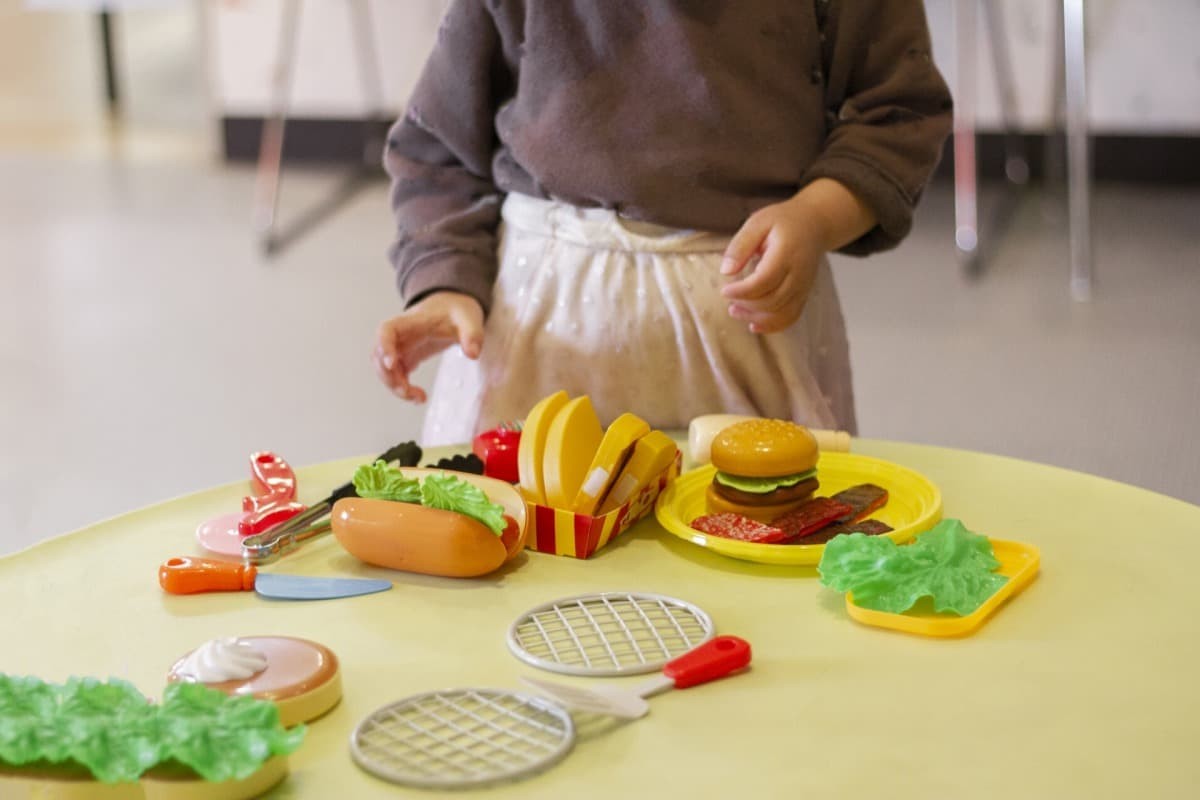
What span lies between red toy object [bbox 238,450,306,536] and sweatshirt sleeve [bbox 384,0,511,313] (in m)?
0.19

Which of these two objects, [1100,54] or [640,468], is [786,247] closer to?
[640,468]

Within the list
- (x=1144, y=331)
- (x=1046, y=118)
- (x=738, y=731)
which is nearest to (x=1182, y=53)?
(x=1046, y=118)

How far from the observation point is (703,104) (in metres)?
0.80

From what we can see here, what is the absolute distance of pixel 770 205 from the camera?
0.80m

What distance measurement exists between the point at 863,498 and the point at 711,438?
8 cm

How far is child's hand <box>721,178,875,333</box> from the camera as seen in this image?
2.45 ft

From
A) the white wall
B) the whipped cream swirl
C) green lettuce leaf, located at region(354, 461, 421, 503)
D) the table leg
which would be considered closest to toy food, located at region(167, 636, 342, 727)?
the whipped cream swirl

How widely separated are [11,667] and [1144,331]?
5.89 ft

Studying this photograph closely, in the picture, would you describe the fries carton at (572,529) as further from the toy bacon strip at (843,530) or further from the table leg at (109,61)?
the table leg at (109,61)

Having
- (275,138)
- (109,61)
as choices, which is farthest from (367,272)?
(109,61)

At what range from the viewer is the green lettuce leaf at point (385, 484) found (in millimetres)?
574

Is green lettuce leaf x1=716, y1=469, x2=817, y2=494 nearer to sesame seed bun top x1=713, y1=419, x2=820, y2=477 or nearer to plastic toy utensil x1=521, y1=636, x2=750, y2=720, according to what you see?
sesame seed bun top x1=713, y1=419, x2=820, y2=477

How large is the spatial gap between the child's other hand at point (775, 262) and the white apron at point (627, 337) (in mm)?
58

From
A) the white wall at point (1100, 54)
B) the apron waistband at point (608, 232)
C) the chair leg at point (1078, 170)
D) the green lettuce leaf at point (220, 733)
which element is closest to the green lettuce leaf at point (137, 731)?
the green lettuce leaf at point (220, 733)
